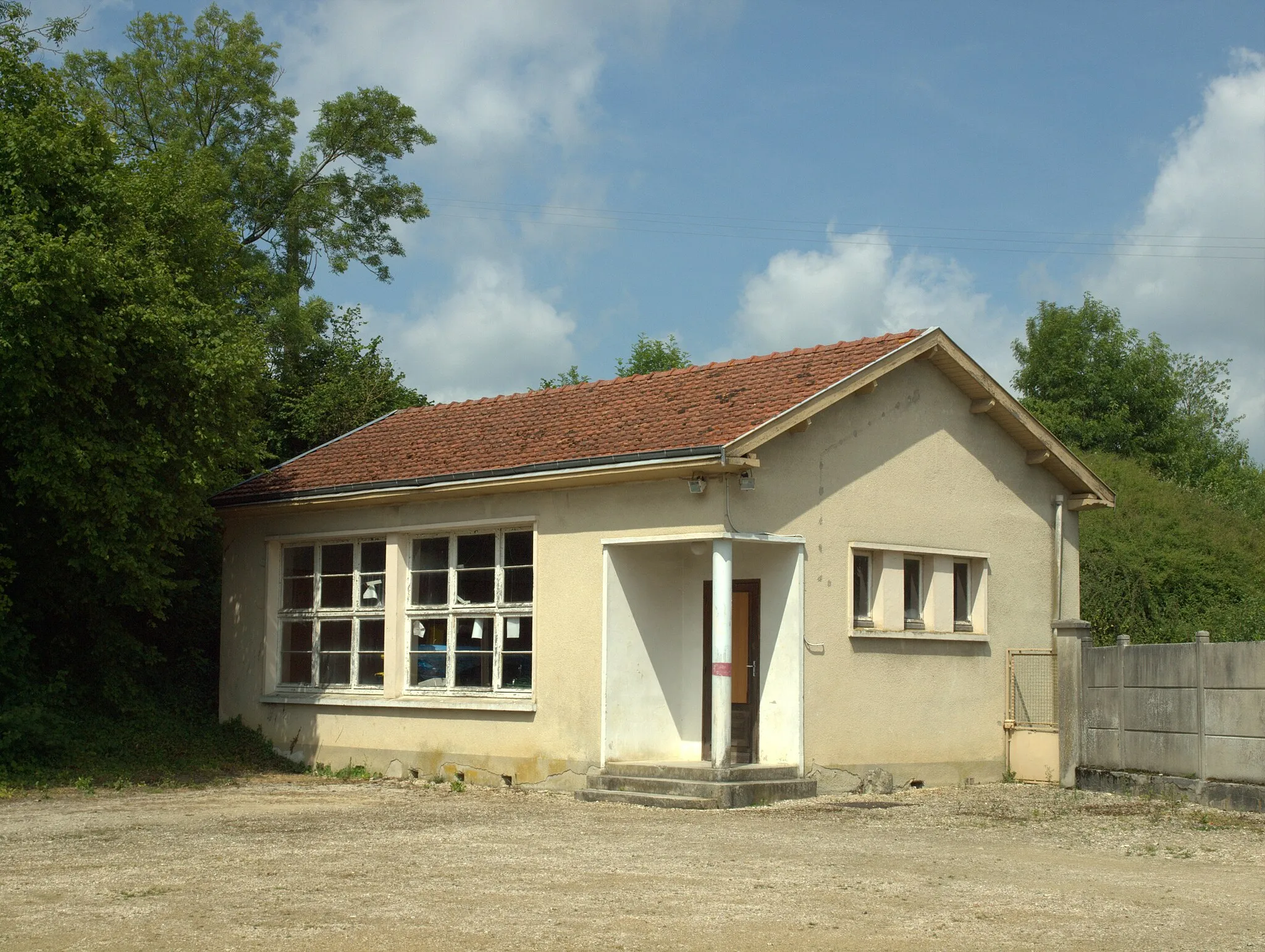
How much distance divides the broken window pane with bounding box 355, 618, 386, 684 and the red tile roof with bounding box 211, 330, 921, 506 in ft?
5.98

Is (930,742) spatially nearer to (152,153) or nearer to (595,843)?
(595,843)

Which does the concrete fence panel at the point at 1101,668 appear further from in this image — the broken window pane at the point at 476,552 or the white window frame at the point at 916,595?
the broken window pane at the point at 476,552

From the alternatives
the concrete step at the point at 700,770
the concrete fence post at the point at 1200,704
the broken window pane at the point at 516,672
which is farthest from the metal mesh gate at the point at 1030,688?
the broken window pane at the point at 516,672

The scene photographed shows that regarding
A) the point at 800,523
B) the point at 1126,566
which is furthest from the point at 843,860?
the point at 1126,566

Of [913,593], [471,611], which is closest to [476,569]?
[471,611]

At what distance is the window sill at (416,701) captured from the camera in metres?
15.7

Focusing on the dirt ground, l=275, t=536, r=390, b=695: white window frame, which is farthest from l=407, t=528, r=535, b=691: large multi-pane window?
the dirt ground

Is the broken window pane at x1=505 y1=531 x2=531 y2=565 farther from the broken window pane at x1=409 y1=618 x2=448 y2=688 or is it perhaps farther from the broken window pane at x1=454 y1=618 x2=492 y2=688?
the broken window pane at x1=409 y1=618 x2=448 y2=688

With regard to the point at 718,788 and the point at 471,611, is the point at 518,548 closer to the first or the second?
the point at 471,611

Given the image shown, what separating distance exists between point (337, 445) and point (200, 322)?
191 inches

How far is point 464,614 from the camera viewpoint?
16547mm

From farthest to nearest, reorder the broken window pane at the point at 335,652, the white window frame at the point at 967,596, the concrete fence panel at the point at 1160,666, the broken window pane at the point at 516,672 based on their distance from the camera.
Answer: the broken window pane at the point at 335,652, the white window frame at the point at 967,596, the broken window pane at the point at 516,672, the concrete fence panel at the point at 1160,666

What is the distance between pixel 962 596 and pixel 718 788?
482cm

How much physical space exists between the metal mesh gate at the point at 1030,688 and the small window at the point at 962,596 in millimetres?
736
